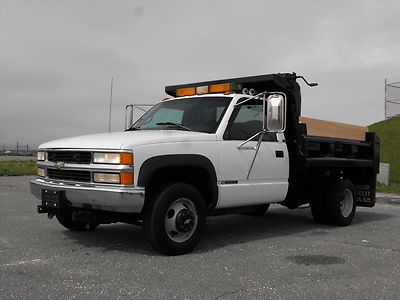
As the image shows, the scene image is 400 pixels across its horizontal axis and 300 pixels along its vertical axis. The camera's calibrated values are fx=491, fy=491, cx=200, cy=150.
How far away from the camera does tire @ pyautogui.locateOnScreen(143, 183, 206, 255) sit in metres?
5.56

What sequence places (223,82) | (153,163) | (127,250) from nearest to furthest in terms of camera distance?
(153,163) → (127,250) → (223,82)

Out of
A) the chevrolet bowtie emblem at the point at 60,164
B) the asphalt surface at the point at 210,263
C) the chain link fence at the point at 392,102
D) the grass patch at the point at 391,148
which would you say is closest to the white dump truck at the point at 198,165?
the chevrolet bowtie emblem at the point at 60,164

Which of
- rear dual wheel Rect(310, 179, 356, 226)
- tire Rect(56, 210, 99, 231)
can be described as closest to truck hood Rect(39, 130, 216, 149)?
tire Rect(56, 210, 99, 231)

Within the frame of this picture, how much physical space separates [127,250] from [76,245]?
28.9 inches

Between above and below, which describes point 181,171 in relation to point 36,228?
above

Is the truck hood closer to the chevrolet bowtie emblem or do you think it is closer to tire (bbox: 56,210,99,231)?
the chevrolet bowtie emblem

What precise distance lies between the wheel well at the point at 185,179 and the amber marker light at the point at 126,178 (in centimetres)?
29

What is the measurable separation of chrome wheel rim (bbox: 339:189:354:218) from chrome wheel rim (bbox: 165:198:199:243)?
11.8ft

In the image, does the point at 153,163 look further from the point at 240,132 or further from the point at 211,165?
the point at 240,132

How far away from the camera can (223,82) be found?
733 cm

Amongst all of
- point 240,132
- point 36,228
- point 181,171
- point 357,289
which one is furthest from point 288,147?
point 36,228

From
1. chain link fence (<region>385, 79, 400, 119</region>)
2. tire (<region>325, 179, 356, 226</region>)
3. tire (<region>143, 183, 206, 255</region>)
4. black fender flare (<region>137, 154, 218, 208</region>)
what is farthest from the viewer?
chain link fence (<region>385, 79, 400, 119</region>)

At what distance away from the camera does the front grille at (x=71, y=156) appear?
568 centimetres

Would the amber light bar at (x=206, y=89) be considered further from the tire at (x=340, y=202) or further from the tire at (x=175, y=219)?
the tire at (x=340, y=202)
